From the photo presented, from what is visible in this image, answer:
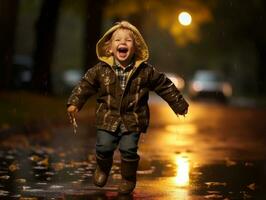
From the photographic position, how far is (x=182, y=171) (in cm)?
1120

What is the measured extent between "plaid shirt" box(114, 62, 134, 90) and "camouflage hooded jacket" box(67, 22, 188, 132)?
0.04m

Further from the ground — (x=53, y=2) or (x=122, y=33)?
(x=53, y=2)

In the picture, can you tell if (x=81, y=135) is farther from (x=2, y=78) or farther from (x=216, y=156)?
(x=2, y=78)

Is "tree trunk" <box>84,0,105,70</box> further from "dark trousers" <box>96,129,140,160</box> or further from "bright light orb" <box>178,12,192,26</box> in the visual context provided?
"dark trousers" <box>96,129,140,160</box>

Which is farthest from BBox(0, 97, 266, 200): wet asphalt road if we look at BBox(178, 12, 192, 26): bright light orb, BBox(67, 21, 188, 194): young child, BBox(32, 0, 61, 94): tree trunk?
BBox(178, 12, 192, 26): bright light orb

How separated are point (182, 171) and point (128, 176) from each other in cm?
240

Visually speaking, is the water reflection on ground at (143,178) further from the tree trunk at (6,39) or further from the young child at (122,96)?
the tree trunk at (6,39)

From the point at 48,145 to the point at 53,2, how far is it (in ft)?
52.6

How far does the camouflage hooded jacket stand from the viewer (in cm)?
882

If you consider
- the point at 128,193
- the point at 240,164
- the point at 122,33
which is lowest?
the point at 128,193

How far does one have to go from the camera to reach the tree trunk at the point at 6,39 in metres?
26.8

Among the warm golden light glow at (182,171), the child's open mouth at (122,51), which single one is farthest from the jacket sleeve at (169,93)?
the warm golden light glow at (182,171)

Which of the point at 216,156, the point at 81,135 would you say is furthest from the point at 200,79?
the point at 216,156

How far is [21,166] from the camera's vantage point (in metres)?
11.7
